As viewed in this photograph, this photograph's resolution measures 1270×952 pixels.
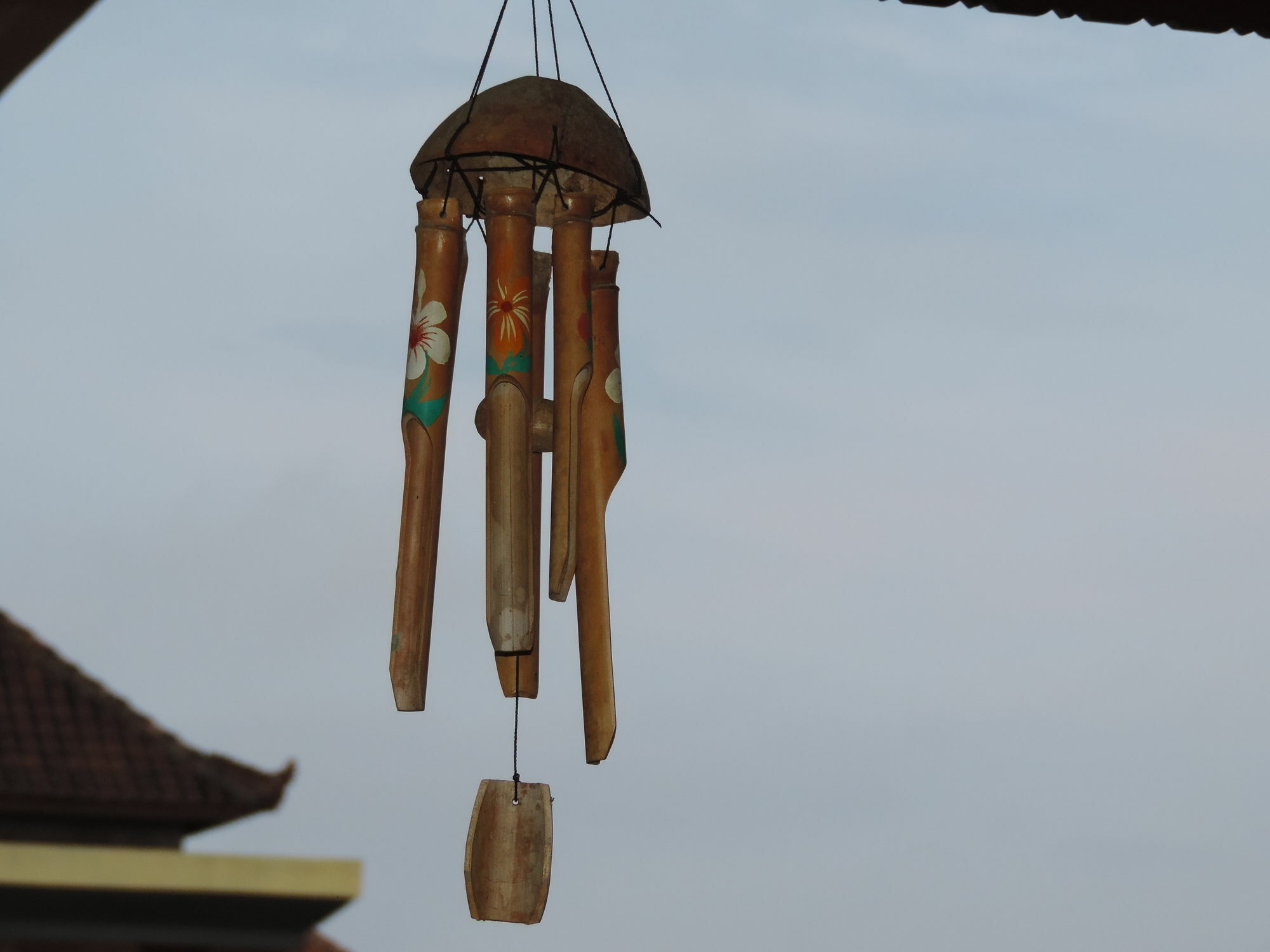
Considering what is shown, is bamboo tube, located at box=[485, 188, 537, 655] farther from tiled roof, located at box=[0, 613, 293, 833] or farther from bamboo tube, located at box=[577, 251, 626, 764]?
tiled roof, located at box=[0, 613, 293, 833]

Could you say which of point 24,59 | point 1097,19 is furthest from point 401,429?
point 24,59

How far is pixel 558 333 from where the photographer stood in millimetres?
5242

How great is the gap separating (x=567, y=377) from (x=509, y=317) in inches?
9.6

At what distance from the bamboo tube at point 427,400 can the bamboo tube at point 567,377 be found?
30 cm

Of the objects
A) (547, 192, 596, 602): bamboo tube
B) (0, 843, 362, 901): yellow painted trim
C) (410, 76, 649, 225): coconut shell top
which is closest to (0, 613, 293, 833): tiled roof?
(547, 192, 596, 602): bamboo tube

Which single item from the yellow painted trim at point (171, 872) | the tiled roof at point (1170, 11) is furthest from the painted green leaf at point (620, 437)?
the yellow painted trim at point (171, 872)

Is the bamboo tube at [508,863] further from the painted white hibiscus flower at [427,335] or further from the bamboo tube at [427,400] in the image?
the painted white hibiscus flower at [427,335]

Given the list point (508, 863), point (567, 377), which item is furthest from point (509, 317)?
point (508, 863)

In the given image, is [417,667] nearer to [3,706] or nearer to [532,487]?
[532,487]

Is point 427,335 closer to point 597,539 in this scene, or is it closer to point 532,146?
point 532,146

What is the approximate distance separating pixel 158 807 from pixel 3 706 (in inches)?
21.1

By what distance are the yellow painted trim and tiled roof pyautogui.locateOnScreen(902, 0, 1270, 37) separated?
100 inches

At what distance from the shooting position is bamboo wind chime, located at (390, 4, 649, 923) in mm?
4992

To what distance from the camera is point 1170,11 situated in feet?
14.1
